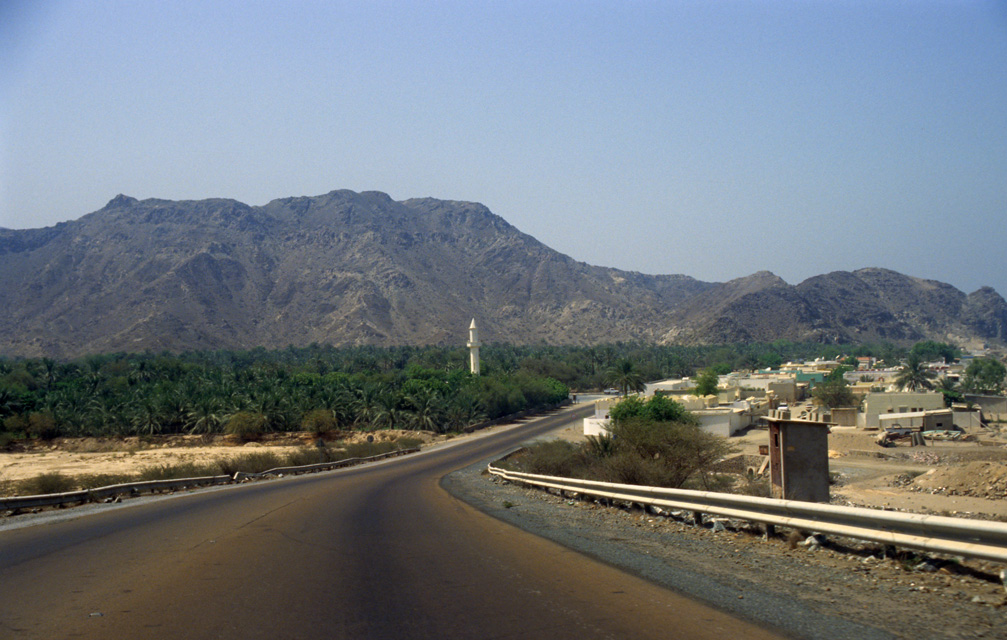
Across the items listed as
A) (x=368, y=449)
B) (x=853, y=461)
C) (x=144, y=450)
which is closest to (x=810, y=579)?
(x=853, y=461)

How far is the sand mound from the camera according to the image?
3042 cm

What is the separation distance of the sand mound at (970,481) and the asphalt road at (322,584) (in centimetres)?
2398

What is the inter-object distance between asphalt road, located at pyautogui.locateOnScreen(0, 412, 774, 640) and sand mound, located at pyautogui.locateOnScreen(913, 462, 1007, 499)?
23984mm

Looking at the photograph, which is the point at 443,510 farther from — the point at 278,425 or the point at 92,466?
the point at 278,425

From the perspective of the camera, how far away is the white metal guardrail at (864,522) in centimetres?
723

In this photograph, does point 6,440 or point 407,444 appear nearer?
point 407,444

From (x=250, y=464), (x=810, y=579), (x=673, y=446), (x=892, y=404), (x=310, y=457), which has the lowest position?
(x=892, y=404)

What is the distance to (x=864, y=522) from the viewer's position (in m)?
8.59

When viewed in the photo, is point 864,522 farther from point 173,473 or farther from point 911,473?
point 911,473

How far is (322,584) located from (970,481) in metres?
30.9

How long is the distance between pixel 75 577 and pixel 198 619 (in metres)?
3.23

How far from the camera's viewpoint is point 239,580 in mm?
9297

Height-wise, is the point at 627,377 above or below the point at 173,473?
above

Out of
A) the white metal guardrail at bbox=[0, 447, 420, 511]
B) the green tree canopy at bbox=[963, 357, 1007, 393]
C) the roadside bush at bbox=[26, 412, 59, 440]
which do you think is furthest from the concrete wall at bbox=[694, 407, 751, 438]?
the roadside bush at bbox=[26, 412, 59, 440]
